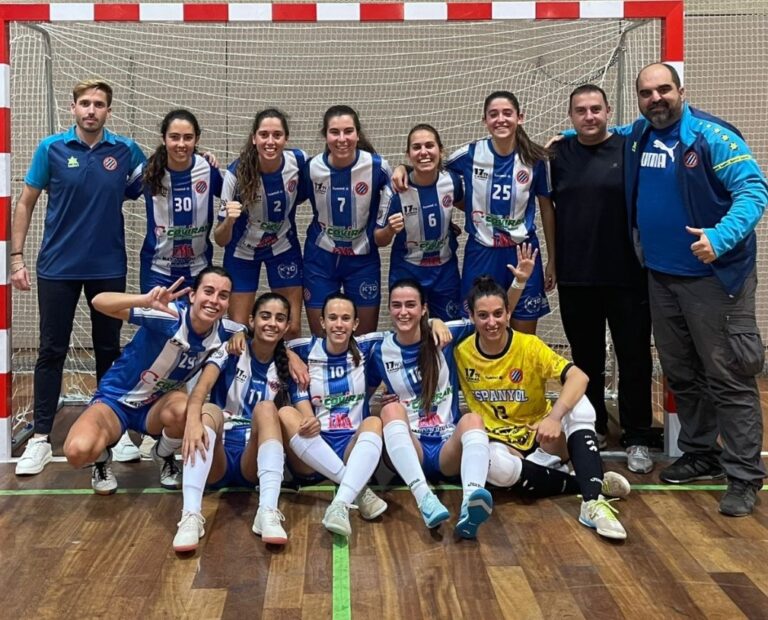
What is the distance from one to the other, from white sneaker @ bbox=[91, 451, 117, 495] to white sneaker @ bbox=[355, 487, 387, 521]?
43.1 inches

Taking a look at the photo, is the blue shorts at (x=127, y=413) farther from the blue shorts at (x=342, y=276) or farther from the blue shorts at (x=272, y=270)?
the blue shorts at (x=342, y=276)

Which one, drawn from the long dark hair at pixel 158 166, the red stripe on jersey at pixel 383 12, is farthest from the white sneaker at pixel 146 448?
the red stripe on jersey at pixel 383 12

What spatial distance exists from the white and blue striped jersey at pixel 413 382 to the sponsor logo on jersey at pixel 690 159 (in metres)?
1.27

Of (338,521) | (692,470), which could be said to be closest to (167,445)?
(338,521)

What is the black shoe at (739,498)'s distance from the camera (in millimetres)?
3236

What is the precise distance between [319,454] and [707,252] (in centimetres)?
169

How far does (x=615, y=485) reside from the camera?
337 centimetres

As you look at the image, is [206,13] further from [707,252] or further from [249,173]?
[707,252]

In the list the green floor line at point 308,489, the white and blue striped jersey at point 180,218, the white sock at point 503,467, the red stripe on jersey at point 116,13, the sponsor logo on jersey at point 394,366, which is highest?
the red stripe on jersey at point 116,13

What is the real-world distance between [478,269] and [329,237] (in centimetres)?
73

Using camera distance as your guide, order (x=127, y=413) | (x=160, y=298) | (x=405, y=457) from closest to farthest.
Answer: (x=405, y=457) → (x=160, y=298) → (x=127, y=413)

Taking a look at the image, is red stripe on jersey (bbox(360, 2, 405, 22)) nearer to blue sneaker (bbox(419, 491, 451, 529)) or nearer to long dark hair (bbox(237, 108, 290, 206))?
long dark hair (bbox(237, 108, 290, 206))

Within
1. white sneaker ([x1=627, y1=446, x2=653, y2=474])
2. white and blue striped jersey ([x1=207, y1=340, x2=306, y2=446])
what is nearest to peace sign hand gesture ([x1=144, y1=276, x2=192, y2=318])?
white and blue striped jersey ([x1=207, y1=340, x2=306, y2=446])

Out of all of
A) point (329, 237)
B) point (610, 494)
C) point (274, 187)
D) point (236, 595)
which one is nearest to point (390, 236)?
point (329, 237)
